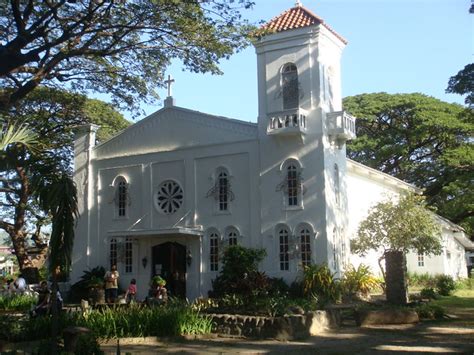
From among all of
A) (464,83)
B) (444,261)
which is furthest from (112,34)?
(444,261)

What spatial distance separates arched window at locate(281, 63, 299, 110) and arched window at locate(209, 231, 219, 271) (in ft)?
18.7

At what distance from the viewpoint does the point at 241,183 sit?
23062 mm

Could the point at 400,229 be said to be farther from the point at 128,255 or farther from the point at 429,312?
the point at 128,255

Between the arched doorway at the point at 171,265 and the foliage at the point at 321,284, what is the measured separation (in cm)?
555

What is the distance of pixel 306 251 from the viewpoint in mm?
21531

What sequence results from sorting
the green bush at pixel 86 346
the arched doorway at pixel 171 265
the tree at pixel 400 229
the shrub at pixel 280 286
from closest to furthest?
1. the green bush at pixel 86 346
2. the shrub at pixel 280 286
3. the tree at pixel 400 229
4. the arched doorway at pixel 171 265

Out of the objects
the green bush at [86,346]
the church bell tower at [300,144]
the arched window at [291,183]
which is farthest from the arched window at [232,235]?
the green bush at [86,346]

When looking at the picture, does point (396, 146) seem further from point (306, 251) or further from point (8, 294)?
point (8, 294)

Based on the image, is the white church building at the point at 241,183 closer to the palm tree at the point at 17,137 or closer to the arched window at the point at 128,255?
the arched window at the point at 128,255

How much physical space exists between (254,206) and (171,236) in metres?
3.74

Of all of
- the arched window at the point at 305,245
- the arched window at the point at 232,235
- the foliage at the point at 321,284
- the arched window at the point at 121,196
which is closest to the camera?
the foliage at the point at 321,284

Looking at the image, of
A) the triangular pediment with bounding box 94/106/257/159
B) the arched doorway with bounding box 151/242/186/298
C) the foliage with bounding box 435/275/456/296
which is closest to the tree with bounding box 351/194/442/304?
the foliage with bounding box 435/275/456/296

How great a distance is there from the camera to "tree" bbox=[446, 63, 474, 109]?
20.8 m

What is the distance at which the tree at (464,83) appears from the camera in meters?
20.8
